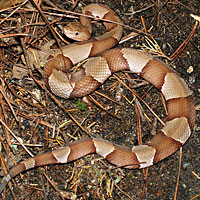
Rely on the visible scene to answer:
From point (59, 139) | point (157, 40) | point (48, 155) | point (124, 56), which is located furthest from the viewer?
point (157, 40)

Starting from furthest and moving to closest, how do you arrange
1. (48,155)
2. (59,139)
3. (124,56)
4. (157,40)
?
(157,40), (124,56), (59,139), (48,155)

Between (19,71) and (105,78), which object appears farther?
(105,78)

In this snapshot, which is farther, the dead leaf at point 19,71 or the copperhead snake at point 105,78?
the dead leaf at point 19,71

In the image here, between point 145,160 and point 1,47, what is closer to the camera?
point 145,160

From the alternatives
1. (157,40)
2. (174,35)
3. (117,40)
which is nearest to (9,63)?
(117,40)

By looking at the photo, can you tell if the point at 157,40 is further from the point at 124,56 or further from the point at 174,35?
the point at 124,56

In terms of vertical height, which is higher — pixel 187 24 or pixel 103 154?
pixel 187 24

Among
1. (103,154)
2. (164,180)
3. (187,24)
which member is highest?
(187,24)

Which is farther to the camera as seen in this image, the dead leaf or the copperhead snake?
the dead leaf
